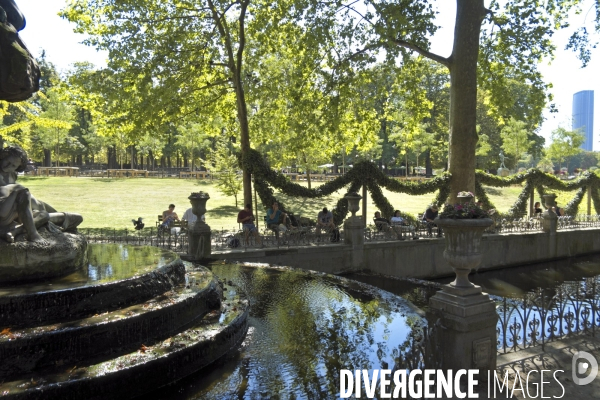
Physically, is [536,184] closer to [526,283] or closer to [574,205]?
[574,205]

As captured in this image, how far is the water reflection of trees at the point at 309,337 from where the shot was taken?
17.2 ft

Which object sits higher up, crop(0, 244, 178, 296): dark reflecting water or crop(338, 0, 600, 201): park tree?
crop(338, 0, 600, 201): park tree

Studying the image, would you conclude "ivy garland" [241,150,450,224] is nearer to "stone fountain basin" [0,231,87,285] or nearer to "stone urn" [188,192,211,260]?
"stone urn" [188,192,211,260]

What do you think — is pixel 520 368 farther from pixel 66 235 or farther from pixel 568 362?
pixel 66 235

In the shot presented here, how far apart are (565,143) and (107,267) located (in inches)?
2261

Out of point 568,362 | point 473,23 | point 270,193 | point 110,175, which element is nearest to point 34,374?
point 568,362

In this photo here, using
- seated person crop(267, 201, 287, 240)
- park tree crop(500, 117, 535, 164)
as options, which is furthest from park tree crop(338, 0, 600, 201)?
park tree crop(500, 117, 535, 164)

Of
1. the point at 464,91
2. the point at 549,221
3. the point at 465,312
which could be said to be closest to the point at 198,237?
the point at 465,312

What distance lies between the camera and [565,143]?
52.5 meters

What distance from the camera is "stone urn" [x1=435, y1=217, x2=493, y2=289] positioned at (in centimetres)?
555

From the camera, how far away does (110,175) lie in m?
43.8

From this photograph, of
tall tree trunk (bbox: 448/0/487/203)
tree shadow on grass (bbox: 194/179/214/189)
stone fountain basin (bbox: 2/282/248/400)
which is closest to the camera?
stone fountain basin (bbox: 2/282/248/400)

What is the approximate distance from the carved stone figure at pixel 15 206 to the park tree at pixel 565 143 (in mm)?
58050

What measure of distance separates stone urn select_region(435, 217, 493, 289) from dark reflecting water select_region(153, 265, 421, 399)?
1490 mm
